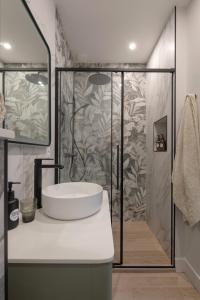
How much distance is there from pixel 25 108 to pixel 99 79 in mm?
1371

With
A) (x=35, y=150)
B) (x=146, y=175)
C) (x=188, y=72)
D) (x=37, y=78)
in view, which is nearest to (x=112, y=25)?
(x=188, y=72)

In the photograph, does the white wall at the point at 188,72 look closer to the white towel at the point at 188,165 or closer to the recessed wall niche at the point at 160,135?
the white towel at the point at 188,165

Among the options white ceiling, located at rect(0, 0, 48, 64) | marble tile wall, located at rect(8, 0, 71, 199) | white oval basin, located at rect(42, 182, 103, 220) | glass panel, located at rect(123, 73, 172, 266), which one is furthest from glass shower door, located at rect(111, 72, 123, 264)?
white oval basin, located at rect(42, 182, 103, 220)

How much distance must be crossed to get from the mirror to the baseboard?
5.54 ft

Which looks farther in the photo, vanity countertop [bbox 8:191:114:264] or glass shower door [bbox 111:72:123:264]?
glass shower door [bbox 111:72:123:264]

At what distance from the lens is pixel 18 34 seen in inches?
43.6

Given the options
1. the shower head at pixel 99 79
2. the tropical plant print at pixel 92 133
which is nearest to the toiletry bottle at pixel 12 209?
the tropical plant print at pixel 92 133

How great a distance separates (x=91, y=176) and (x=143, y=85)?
1.65 metres

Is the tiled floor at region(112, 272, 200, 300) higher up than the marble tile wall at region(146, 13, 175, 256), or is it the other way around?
the marble tile wall at region(146, 13, 175, 256)

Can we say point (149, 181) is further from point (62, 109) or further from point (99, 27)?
point (99, 27)

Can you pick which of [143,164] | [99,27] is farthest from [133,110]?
[99,27]

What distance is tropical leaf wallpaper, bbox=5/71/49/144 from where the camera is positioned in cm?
102

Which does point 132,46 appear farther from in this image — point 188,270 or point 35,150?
point 188,270

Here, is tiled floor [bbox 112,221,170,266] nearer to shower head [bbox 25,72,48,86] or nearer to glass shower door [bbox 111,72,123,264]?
glass shower door [bbox 111,72,123,264]
